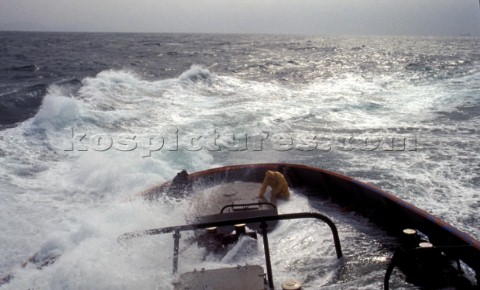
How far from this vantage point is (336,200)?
7.20 m

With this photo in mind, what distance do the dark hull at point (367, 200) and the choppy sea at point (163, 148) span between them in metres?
0.90

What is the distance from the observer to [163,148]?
12.0m

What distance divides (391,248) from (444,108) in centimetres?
1489

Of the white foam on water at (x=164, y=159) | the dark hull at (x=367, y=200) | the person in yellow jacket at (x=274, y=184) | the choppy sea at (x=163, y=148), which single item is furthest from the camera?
the person in yellow jacket at (x=274, y=184)

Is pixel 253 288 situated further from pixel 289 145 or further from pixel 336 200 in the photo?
pixel 289 145

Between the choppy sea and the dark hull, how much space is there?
35.5 inches

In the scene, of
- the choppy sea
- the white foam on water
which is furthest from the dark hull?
the choppy sea

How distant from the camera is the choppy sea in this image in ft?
19.1

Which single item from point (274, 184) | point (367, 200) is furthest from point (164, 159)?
point (367, 200)

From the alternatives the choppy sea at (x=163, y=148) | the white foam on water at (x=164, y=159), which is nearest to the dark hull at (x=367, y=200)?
the white foam on water at (x=164, y=159)

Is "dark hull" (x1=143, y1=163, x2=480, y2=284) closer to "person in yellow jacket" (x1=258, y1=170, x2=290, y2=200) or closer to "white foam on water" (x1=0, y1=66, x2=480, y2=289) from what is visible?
"white foam on water" (x1=0, y1=66, x2=480, y2=289)

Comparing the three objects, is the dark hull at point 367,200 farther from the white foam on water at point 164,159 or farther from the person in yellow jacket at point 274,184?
the person in yellow jacket at point 274,184

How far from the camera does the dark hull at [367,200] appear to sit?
4716 mm

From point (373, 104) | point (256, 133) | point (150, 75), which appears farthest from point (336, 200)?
point (150, 75)
